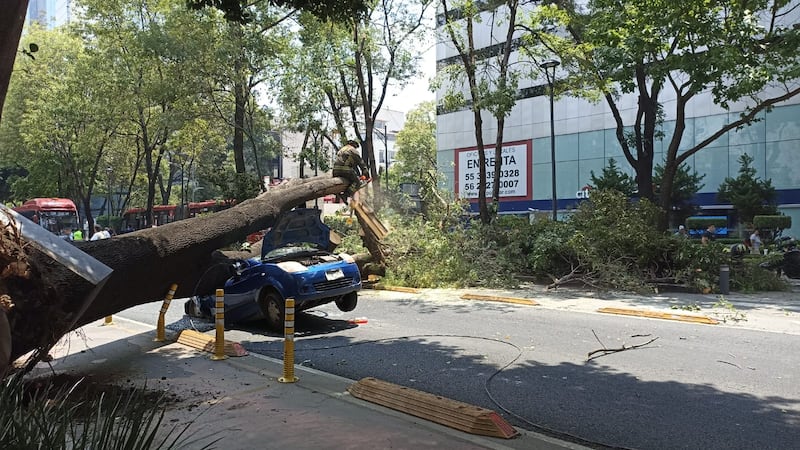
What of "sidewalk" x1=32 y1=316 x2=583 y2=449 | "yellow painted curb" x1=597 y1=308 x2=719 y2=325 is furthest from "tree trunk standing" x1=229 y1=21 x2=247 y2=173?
"yellow painted curb" x1=597 y1=308 x2=719 y2=325

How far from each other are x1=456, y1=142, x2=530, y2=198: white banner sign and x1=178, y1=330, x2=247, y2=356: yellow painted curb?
109 ft

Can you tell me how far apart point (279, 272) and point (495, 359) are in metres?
3.84

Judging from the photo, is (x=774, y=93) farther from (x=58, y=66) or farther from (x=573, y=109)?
(x=58, y=66)

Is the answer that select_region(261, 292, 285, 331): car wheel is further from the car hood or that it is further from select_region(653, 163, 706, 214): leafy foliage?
select_region(653, 163, 706, 214): leafy foliage

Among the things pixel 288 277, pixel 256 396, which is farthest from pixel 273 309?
pixel 256 396

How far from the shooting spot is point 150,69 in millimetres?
25234

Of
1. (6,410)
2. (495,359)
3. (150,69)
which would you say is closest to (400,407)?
(495,359)

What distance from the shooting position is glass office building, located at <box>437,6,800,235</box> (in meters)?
32.0

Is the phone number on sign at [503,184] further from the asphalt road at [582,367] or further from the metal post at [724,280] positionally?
the asphalt road at [582,367]

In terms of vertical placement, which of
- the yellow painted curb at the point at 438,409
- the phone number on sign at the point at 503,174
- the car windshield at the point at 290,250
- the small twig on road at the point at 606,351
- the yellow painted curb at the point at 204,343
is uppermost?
the phone number on sign at the point at 503,174

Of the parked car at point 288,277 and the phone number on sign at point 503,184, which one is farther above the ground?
the phone number on sign at point 503,184

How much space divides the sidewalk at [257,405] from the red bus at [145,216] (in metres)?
35.7

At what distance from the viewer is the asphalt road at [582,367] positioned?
5.19 m

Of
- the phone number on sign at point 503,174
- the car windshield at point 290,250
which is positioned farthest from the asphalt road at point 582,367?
the phone number on sign at point 503,174
